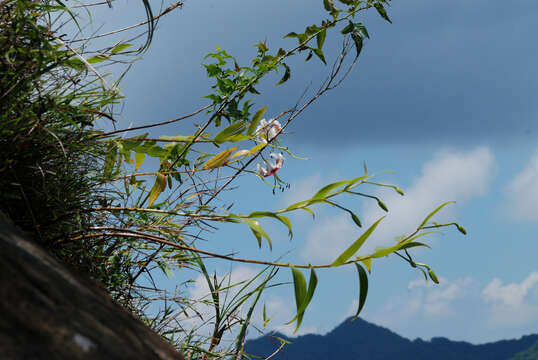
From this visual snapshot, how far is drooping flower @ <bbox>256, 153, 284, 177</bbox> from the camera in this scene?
1849 millimetres

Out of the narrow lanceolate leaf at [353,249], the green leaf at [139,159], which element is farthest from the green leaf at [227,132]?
the narrow lanceolate leaf at [353,249]

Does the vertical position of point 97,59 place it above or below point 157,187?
above

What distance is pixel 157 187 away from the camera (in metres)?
1.60

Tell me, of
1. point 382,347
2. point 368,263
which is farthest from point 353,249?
point 382,347

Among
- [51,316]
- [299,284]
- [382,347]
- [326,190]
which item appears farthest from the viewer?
[382,347]

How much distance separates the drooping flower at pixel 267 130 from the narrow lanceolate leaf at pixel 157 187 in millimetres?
462

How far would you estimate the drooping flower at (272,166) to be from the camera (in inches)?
72.8

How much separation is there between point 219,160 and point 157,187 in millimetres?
280

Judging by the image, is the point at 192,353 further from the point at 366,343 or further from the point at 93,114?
the point at 366,343

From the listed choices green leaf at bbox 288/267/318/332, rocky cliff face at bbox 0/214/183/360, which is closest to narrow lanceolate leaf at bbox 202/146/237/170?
green leaf at bbox 288/267/318/332

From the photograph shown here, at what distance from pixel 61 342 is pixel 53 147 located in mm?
632

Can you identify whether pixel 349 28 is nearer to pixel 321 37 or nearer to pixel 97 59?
pixel 321 37

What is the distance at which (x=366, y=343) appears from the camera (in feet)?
347

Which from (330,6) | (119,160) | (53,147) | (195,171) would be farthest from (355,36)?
(53,147)
